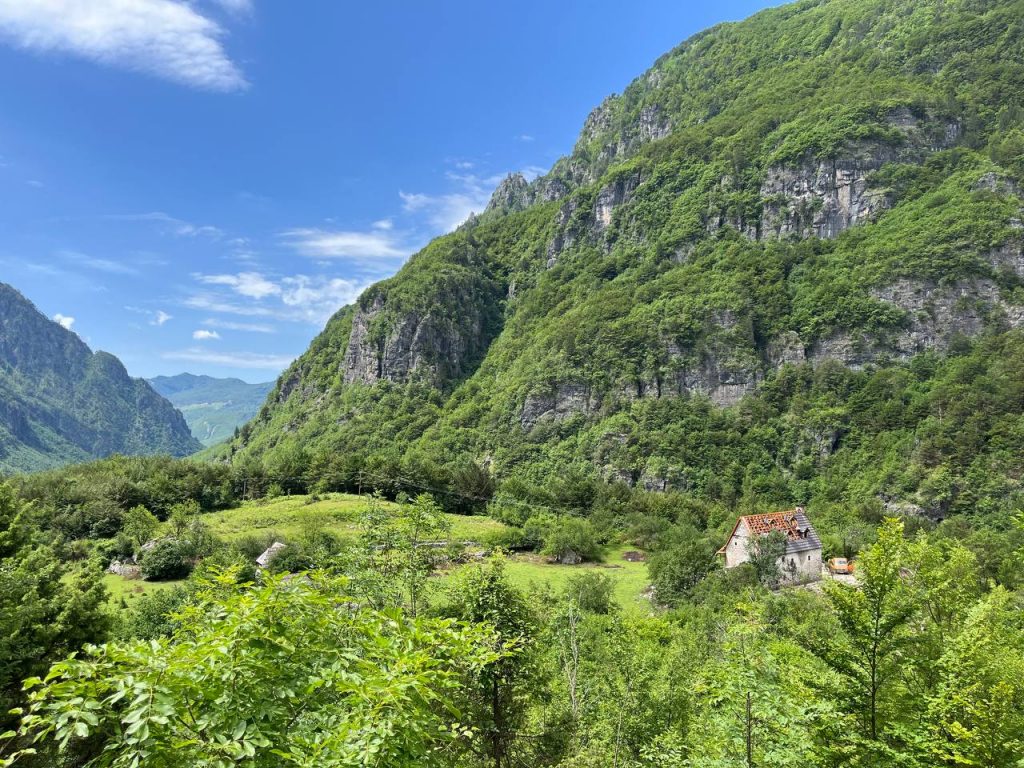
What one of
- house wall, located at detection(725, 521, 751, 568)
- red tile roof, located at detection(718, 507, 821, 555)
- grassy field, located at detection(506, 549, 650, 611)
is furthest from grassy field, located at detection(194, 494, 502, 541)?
red tile roof, located at detection(718, 507, 821, 555)

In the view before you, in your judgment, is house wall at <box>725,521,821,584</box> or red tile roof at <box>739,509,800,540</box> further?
red tile roof at <box>739,509,800,540</box>

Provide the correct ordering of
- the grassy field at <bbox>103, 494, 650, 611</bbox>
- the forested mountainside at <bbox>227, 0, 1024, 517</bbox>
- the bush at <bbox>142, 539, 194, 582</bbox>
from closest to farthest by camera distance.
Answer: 1. the bush at <bbox>142, 539, 194, 582</bbox>
2. the grassy field at <bbox>103, 494, 650, 611</bbox>
3. the forested mountainside at <bbox>227, 0, 1024, 517</bbox>

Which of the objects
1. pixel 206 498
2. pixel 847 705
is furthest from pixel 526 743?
pixel 206 498

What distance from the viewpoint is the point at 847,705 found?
7660 millimetres

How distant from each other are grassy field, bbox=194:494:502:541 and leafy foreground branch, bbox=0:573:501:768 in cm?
5234

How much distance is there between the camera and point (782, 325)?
13550 centimetres

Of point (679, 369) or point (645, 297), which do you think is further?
point (645, 297)

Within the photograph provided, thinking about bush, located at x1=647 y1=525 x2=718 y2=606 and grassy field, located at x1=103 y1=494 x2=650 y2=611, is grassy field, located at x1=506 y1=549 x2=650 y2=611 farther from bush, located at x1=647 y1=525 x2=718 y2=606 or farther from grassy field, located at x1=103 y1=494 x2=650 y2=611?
bush, located at x1=647 y1=525 x2=718 y2=606

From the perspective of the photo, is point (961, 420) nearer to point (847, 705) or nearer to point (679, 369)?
point (679, 369)

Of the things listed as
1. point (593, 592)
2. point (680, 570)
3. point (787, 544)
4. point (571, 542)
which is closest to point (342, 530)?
point (571, 542)

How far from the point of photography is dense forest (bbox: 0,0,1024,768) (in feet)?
16.2

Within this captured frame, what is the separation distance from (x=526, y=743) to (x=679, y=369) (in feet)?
449

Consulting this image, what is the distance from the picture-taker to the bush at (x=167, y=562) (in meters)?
48.9

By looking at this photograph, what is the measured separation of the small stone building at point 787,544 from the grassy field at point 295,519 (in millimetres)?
30853
